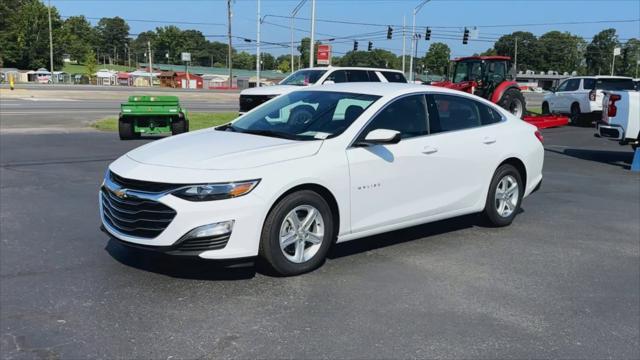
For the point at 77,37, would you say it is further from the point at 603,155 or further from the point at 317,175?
the point at 317,175

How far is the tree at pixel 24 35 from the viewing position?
4203 inches

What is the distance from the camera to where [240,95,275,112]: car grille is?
1683cm

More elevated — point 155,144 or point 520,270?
point 155,144

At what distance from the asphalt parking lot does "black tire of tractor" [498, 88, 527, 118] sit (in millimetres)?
12498

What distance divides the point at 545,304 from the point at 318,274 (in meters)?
1.83

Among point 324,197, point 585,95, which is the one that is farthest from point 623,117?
point 585,95

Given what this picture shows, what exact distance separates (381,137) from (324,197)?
2.40ft

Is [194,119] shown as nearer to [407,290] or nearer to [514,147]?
[514,147]

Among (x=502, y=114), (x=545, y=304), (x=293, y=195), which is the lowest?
(x=545, y=304)

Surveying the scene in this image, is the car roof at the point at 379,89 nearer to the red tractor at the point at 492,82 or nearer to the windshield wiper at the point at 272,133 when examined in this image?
the windshield wiper at the point at 272,133

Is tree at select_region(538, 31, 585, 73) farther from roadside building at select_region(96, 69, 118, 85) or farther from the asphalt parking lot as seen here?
the asphalt parking lot

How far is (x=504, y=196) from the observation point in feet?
22.8

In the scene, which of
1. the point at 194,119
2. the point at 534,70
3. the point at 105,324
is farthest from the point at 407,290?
the point at 534,70

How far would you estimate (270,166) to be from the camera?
4.73m
